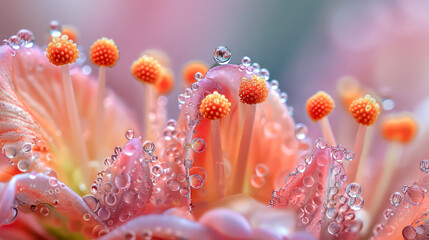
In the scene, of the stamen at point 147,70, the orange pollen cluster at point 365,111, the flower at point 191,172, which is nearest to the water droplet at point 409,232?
the flower at point 191,172

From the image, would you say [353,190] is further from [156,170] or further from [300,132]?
[156,170]

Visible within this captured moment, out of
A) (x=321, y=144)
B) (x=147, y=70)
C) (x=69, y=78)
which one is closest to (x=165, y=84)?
(x=147, y=70)

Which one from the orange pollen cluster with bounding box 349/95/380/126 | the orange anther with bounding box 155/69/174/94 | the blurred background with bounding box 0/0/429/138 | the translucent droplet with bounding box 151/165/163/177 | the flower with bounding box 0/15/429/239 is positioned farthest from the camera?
the blurred background with bounding box 0/0/429/138

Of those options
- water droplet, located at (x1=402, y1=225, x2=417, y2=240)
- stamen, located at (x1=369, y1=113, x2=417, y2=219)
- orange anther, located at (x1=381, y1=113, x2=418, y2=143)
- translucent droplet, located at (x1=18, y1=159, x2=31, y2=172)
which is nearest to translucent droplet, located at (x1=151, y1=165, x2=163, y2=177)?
translucent droplet, located at (x1=18, y1=159, x2=31, y2=172)

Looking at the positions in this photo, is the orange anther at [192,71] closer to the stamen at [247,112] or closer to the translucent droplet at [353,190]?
the stamen at [247,112]

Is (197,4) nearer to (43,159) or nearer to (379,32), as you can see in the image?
(379,32)

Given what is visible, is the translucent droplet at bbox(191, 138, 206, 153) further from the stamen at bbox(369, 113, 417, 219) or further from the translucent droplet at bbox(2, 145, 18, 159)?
the stamen at bbox(369, 113, 417, 219)
